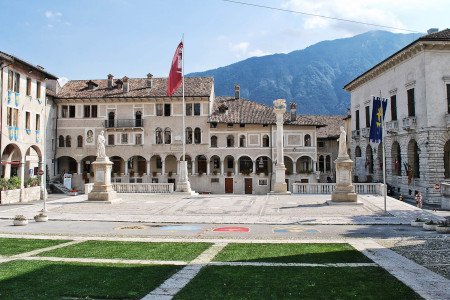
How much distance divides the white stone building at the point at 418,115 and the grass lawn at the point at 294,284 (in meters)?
26.0

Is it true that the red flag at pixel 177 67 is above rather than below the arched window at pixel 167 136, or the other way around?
above

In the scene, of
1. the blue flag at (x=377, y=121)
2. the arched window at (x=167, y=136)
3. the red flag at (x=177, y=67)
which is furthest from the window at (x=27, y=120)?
the blue flag at (x=377, y=121)

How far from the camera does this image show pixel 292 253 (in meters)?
12.2

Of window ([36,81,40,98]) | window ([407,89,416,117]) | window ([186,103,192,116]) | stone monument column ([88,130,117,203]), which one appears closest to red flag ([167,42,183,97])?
stone monument column ([88,130,117,203])

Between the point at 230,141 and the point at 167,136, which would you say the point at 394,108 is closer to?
the point at 230,141

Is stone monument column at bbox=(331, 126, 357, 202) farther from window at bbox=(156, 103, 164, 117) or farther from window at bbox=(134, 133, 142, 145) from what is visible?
window at bbox=(134, 133, 142, 145)

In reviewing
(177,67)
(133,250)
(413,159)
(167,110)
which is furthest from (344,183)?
(167,110)

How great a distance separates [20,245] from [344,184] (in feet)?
66.0

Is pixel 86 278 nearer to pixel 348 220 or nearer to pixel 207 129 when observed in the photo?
pixel 348 220

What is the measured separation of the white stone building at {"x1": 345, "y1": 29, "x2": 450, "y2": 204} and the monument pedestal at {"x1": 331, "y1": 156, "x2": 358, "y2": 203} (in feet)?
33.1

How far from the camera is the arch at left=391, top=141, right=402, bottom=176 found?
126 feet

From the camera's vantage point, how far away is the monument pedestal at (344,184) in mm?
25906

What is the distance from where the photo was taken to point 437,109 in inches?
1277

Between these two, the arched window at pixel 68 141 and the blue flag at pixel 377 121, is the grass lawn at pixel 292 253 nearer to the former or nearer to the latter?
the blue flag at pixel 377 121
